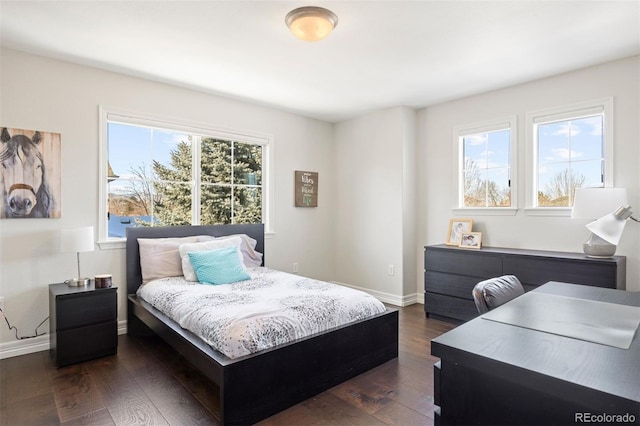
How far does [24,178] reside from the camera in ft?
9.66

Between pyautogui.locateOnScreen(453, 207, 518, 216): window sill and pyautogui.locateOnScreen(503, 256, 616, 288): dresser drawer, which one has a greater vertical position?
pyautogui.locateOnScreen(453, 207, 518, 216): window sill

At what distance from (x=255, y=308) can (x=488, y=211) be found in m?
2.90

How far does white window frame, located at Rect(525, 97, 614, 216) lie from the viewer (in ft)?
10.4

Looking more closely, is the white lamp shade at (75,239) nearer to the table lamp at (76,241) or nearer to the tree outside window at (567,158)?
the table lamp at (76,241)

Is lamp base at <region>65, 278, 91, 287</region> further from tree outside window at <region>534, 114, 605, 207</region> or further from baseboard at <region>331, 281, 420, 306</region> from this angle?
tree outside window at <region>534, 114, 605, 207</region>

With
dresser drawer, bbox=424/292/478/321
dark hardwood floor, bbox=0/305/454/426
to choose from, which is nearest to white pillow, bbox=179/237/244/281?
dark hardwood floor, bbox=0/305/454/426

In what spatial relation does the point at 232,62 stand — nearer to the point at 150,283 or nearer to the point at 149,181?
the point at 149,181

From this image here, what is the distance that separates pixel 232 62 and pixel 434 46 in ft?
5.62

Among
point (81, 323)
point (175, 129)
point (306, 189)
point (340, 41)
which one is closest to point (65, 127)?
point (175, 129)

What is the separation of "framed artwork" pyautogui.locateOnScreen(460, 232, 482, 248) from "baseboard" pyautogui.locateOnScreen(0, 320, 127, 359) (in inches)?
161

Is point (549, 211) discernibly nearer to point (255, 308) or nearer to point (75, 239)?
point (255, 308)

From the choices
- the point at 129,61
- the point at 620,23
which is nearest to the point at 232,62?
the point at 129,61

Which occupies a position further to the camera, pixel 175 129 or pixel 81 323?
pixel 175 129

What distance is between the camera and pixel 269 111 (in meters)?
4.62
